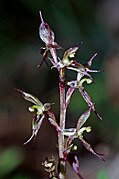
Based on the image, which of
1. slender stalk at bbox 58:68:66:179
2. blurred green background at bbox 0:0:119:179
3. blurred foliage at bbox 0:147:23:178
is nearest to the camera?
slender stalk at bbox 58:68:66:179

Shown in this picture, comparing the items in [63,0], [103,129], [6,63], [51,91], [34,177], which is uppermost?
[63,0]

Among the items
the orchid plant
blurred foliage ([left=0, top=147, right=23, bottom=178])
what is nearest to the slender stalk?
the orchid plant

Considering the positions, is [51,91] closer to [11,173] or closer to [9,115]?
[9,115]

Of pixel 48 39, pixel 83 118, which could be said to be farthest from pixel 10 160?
pixel 48 39

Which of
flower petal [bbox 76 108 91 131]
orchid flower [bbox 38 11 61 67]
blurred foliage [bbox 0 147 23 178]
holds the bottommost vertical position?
blurred foliage [bbox 0 147 23 178]

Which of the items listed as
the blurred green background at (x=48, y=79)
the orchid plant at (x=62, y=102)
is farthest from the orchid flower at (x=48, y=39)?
the blurred green background at (x=48, y=79)

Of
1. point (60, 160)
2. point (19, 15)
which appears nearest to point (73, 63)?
point (60, 160)

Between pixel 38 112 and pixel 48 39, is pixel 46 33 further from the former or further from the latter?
pixel 38 112

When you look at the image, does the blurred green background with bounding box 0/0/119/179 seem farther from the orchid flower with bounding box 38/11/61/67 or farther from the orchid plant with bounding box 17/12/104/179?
the orchid flower with bounding box 38/11/61/67
